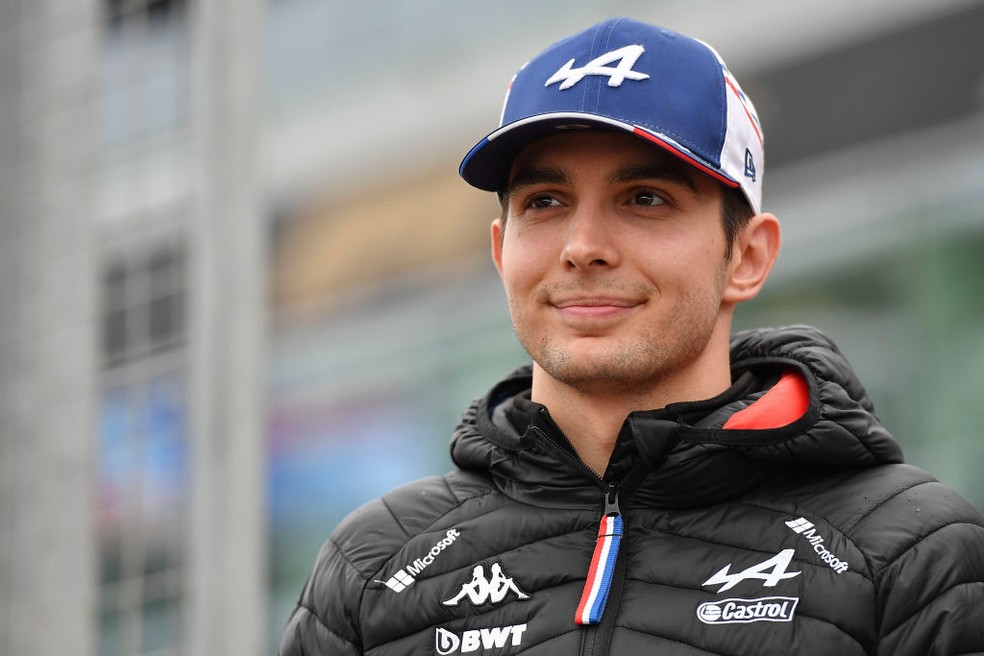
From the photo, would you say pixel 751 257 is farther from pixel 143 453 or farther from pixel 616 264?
pixel 143 453

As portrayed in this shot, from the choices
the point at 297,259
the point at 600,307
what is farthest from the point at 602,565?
the point at 297,259

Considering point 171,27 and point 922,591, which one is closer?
point 922,591

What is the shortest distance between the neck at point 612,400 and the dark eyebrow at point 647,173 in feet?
0.79

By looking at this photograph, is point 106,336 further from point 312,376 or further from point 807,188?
point 312,376

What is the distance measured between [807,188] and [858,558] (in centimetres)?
710

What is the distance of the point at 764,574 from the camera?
2062 mm

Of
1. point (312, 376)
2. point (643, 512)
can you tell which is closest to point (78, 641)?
point (643, 512)

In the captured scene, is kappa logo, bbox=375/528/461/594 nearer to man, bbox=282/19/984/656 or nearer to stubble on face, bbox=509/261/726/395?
man, bbox=282/19/984/656

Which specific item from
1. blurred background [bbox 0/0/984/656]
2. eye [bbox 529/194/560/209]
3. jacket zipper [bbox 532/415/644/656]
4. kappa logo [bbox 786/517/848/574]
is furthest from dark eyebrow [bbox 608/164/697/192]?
blurred background [bbox 0/0/984/656]

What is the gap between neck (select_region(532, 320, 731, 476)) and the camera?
2.24m

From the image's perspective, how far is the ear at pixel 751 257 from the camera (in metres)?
2.31

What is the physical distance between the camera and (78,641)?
438 centimetres

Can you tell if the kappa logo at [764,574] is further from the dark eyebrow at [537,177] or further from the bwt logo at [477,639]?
the dark eyebrow at [537,177]

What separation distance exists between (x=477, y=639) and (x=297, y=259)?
10791mm
